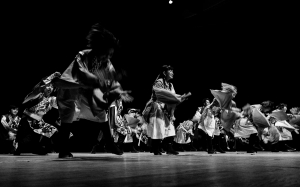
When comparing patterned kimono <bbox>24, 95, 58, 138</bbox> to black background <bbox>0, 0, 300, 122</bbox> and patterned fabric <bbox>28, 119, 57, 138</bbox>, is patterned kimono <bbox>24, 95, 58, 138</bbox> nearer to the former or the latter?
patterned fabric <bbox>28, 119, 57, 138</bbox>

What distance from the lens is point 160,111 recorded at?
6.69 m

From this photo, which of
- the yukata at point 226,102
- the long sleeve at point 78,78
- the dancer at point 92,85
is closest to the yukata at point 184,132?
the yukata at point 226,102

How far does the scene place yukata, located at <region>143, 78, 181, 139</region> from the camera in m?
6.17

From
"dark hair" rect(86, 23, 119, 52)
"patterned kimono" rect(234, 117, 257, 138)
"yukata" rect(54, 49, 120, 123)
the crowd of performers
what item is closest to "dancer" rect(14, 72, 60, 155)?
the crowd of performers

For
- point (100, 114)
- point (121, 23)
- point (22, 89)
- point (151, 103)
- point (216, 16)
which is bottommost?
point (100, 114)

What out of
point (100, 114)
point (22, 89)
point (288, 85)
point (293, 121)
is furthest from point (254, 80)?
point (100, 114)

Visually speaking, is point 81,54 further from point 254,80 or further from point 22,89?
point 254,80

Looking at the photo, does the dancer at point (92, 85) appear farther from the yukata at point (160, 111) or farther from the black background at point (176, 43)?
the black background at point (176, 43)

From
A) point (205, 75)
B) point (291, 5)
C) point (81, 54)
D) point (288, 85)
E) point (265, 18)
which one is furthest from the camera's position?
point (205, 75)

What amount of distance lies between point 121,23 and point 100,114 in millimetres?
6186

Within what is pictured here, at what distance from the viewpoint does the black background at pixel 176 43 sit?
8.95 meters

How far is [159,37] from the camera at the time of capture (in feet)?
37.8

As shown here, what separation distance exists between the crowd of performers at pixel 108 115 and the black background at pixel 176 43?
127 centimetres

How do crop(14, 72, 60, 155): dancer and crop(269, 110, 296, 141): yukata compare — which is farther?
crop(269, 110, 296, 141): yukata
